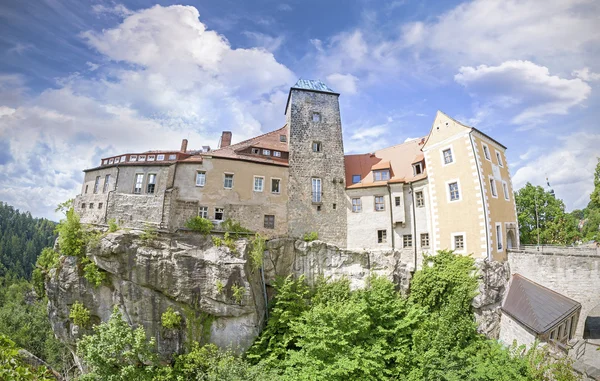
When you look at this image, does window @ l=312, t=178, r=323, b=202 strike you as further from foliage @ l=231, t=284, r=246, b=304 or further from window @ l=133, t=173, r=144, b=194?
window @ l=133, t=173, r=144, b=194

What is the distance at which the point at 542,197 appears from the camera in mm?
33438

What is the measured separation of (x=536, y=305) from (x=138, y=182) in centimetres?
2786

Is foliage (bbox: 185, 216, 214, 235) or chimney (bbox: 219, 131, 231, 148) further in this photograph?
chimney (bbox: 219, 131, 231, 148)

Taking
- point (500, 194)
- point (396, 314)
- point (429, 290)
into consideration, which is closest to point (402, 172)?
point (500, 194)

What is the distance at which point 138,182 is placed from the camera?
25.1 meters

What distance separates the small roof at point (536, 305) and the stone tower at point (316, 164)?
11.9 meters

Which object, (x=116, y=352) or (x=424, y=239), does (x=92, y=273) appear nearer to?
(x=116, y=352)

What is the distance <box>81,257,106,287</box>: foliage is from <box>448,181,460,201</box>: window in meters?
24.7

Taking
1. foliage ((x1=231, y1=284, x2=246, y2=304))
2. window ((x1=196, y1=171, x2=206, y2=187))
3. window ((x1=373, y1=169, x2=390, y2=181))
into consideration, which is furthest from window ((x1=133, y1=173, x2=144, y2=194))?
window ((x1=373, y1=169, x2=390, y2=181))

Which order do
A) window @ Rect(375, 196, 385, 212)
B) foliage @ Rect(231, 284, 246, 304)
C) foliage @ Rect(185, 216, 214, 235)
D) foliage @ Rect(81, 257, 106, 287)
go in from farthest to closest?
1. window @ Rect(375, 196, 385, 212)
2. foliage @ Rect(185, 216, 214, 235)
3. foliage @ Rect(81, 257, 106, 287)
4. foliage @ Rect(231, 284, 246, 304)

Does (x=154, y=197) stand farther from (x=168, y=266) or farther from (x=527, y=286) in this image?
(x=527, y=286)

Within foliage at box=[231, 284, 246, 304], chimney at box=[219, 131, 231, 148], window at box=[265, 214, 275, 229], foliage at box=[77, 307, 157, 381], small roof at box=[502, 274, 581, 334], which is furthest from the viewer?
chimney at box=[219, 131, 231, 148]

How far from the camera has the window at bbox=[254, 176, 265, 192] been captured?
2588 centimetres

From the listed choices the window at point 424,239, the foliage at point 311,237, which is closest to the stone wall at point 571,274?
the window at point 424,239
